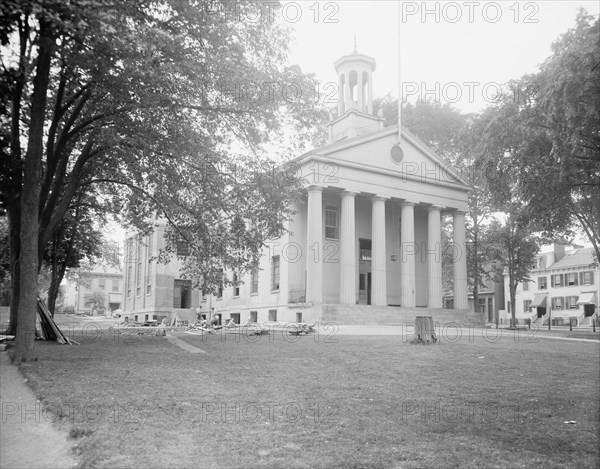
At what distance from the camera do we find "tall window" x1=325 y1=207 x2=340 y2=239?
117ft

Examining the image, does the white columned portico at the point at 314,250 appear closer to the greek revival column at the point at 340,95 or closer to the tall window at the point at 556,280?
the greek revival column at the point at 340,95

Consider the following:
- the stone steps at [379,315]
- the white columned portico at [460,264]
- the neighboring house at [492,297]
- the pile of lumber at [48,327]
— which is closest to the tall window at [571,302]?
the neighboring house at [492,297]

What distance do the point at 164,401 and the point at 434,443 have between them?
3.67m

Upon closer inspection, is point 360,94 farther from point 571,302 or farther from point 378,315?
point 571,302

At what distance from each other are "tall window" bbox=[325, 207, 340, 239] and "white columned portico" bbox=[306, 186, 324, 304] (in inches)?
188

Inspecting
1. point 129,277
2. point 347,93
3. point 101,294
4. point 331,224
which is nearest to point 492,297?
point 331,224

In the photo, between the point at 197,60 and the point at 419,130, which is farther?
the point at 419,130

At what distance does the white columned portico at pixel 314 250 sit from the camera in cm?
3027

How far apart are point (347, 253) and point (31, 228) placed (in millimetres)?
21675

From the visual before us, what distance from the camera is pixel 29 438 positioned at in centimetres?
562

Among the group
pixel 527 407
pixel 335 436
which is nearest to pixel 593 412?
pixel 527 407

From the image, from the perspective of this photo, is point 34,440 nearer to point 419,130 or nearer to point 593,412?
point 593,412

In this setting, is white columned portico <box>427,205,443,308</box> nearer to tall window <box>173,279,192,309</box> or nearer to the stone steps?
the stone steps

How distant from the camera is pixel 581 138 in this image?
45.1ft
